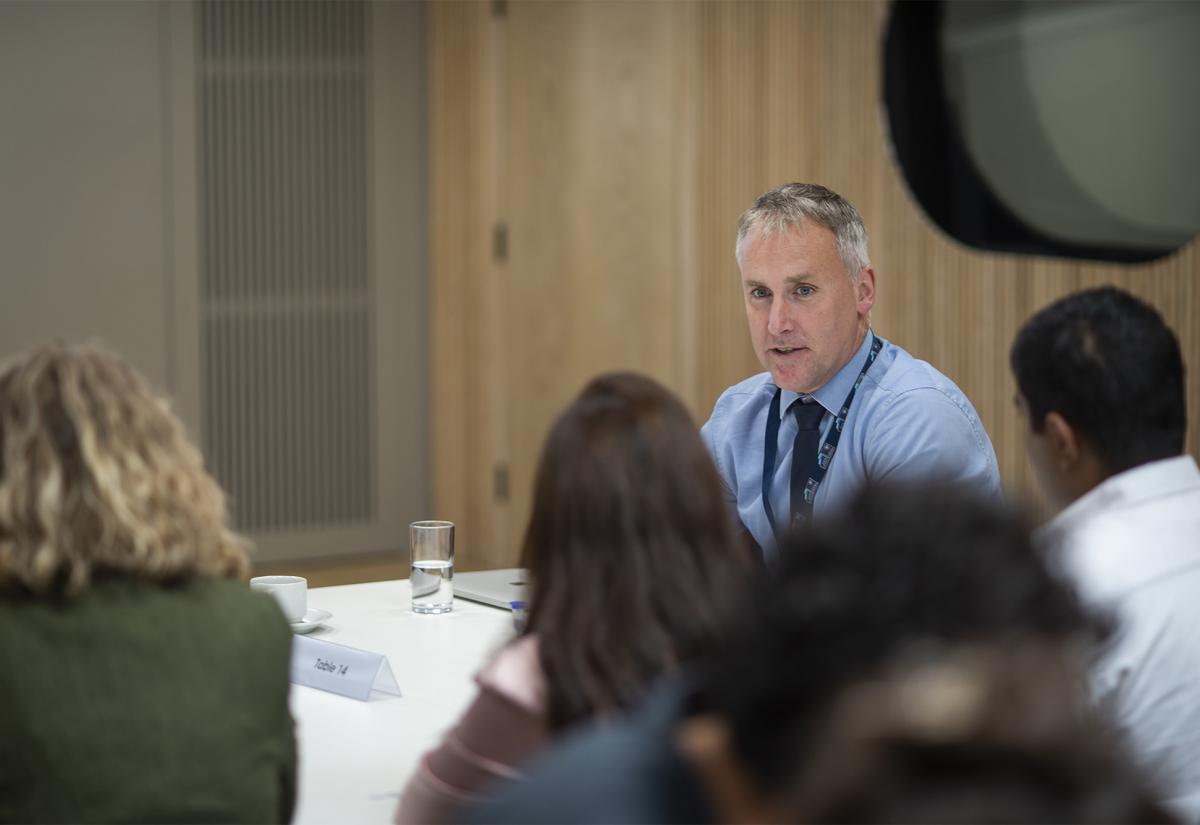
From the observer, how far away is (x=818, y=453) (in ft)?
8.46

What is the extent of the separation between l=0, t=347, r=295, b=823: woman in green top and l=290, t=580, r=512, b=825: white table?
15cm

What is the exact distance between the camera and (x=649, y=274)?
5.15 meters

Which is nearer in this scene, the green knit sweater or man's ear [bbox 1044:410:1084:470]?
the green knit sweater

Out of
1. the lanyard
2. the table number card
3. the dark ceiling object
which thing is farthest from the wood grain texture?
the dark ceiling object

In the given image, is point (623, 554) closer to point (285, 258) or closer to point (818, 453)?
point (818, 453)

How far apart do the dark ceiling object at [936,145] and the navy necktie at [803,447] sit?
4.04 ft

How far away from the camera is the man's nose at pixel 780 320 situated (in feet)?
8.63

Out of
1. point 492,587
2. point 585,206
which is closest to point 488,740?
point 492,587

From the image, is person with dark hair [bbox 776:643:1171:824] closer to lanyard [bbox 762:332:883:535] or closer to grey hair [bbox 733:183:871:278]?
lanyard [bbox 762:332:883:535]

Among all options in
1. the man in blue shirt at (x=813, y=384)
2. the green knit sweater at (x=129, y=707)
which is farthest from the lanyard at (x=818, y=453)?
the green knit sweater at (x=129, y=707)

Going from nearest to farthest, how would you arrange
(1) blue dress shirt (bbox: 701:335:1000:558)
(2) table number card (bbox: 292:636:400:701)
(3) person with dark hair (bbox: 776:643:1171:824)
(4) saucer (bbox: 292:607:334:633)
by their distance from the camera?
(3) person with dark hair (bbox: 776:643:1171:824) < (2) table number card (bbox: 292:636:400:701) < (4) saucer (bbox: 292:607:334:633) < (1) blue dress shirt (bbox: 701:335:1000:558)

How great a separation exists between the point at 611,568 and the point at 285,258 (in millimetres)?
4598

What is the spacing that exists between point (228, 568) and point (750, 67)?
3.52 m

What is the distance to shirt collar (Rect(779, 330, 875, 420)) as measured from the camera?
2621mm
